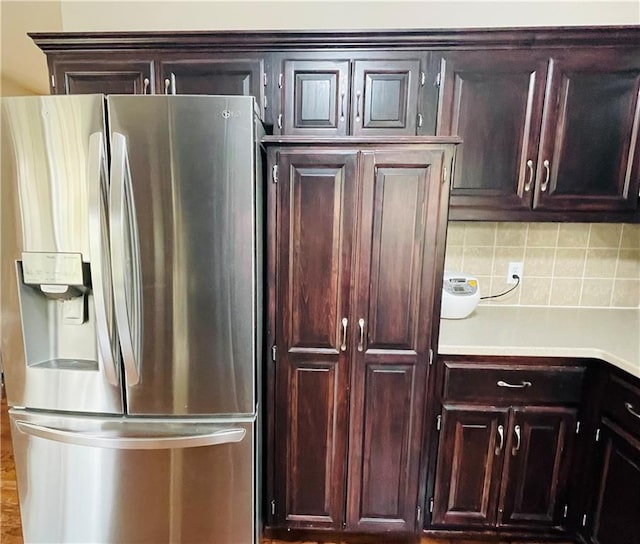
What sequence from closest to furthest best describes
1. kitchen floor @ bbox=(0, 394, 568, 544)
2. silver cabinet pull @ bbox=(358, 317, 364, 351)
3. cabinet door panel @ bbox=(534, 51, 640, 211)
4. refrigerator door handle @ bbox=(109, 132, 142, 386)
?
1. refrigerator door handle @ bbox=(109, 132, 142, 386)
2. silver cabinet pull @ bbox=(358, 317, 364, 351)
3. cabinet door panel @ bbox=(534, 51, 640, 211)
4. kitchen floor @ bbox=(0, 394, 568, 544)

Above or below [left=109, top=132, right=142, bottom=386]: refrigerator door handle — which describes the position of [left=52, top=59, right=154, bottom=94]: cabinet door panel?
above

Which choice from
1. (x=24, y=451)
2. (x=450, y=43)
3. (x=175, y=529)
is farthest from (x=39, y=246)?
(x=450, y=43)

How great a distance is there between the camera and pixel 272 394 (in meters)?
1.62

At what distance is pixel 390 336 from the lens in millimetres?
1568

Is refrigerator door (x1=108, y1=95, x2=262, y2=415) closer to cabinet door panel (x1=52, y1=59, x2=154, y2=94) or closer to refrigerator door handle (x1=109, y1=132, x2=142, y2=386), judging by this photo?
refrigerator door handle (x1=109, y1=132, x2=142, y2=386)

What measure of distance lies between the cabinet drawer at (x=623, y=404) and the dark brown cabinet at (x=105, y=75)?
2300 mm

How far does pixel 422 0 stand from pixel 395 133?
2.69 ft

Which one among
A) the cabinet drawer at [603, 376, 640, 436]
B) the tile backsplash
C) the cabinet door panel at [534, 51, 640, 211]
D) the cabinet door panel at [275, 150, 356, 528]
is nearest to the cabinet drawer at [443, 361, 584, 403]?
the cabinet drawer at [603, 376, 640, 436]

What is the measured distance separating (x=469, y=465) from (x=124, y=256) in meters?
1.60

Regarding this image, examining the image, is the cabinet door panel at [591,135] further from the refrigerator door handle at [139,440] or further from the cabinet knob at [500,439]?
the refrigerator door handle at [139,440]

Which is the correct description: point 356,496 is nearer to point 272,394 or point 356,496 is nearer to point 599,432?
point 272,394

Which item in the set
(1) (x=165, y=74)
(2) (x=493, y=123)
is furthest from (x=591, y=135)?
(1) (x=165, y=74)

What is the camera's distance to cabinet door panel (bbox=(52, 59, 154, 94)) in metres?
1.80

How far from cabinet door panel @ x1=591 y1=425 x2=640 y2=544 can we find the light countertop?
0.30 meters
